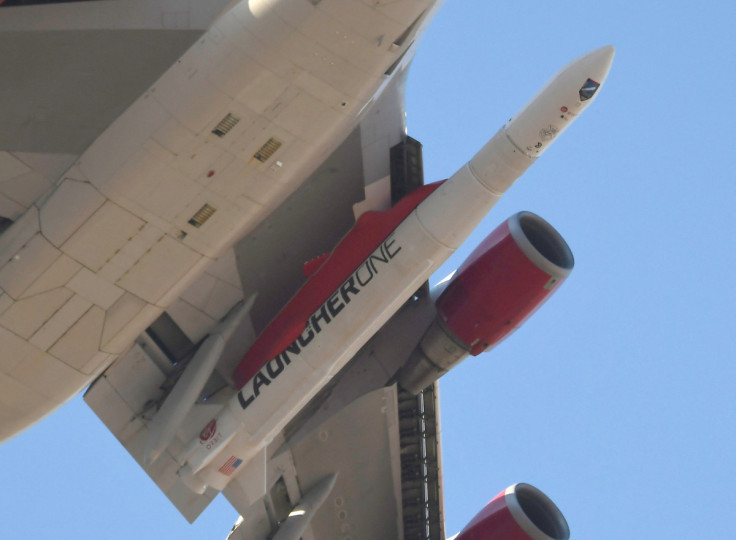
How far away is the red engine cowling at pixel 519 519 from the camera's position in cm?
2191

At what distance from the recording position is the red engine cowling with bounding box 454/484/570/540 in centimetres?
2191

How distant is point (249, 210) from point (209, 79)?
1908 millimetres

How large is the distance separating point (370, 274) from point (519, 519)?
5403 mm

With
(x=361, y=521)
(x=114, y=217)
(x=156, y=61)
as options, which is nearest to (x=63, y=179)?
(x=114, y=217)

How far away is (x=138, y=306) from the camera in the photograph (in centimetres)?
1864

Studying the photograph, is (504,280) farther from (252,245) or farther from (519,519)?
(519,519)

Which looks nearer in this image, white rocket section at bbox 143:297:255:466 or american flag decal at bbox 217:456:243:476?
white rocket section at bbox 143:297:255:466

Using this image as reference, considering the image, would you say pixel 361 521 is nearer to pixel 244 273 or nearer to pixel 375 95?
pixel 244 273

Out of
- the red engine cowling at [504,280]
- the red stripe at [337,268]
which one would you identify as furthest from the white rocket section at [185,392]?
the red engine cowling at [504,280]

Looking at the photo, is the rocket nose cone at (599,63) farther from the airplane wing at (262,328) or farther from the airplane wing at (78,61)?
the airplane wing at (78,61)

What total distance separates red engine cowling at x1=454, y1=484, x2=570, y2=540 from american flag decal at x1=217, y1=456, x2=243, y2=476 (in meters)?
4.61

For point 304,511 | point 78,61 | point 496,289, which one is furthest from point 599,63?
point 304,511

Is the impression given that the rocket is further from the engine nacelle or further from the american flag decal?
the engine nacelle

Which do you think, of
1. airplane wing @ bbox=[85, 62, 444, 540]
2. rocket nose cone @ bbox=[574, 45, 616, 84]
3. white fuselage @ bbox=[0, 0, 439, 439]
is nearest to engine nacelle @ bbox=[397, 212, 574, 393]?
airplane wing @ bbox=[85, 62, 444, 540]
